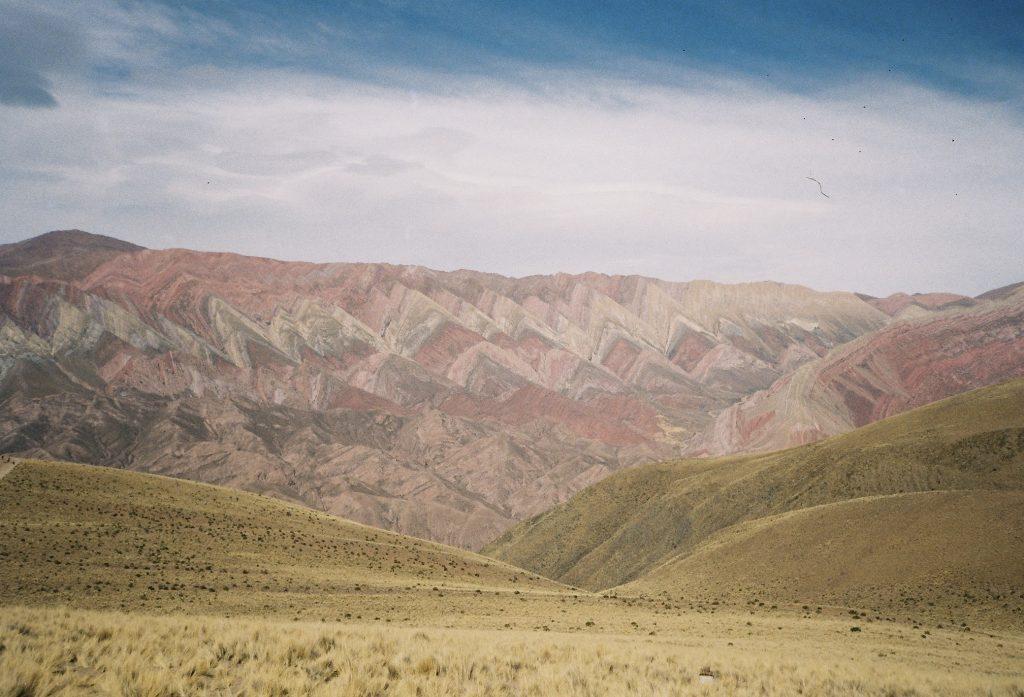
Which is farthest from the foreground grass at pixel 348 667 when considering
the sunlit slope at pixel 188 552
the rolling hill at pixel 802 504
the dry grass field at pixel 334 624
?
the rolling hill at pixel 802 504

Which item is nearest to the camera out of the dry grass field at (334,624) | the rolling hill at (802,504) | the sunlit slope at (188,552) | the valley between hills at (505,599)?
the dry grass field at (334,624)

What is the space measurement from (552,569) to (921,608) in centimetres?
6657

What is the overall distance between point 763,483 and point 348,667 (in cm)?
9262

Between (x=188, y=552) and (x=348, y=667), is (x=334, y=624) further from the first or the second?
(x=188, y=552)

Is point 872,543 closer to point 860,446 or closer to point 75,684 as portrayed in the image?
point 860,446

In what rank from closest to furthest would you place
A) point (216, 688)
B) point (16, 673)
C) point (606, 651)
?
1. point (16, 673)
2. point (216, 688)
3. point (606, 651)

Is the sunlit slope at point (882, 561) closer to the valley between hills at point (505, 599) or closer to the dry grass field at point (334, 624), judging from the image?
the valley between hills at point (505, 599)

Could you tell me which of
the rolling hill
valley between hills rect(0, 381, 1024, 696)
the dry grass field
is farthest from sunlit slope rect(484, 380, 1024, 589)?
the dry grass field

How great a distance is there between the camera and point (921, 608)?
46.5 metres

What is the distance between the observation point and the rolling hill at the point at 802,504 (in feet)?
194

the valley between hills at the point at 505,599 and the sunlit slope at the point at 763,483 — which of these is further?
the sunlit slope at the point at 763,483

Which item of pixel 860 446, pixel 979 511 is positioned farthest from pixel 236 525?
pixel 860 446

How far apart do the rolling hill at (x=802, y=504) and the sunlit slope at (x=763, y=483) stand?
20 centimetres

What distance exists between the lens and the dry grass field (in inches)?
502
